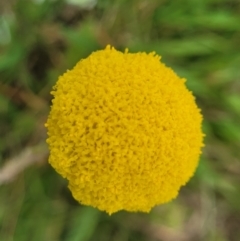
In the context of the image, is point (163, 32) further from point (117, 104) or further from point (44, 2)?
point (117, 104)

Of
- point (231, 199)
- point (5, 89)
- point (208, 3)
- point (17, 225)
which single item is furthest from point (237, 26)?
point (17, 225)

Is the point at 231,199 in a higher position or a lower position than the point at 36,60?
lower

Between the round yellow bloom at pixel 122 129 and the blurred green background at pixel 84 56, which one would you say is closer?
the round yellow bloom at pixel 122 129

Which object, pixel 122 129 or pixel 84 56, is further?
pixel 84 56

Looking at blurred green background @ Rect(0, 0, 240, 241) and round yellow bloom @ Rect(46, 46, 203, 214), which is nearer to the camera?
round yellow bloom @ Rect(46, 46, 203, 214)
